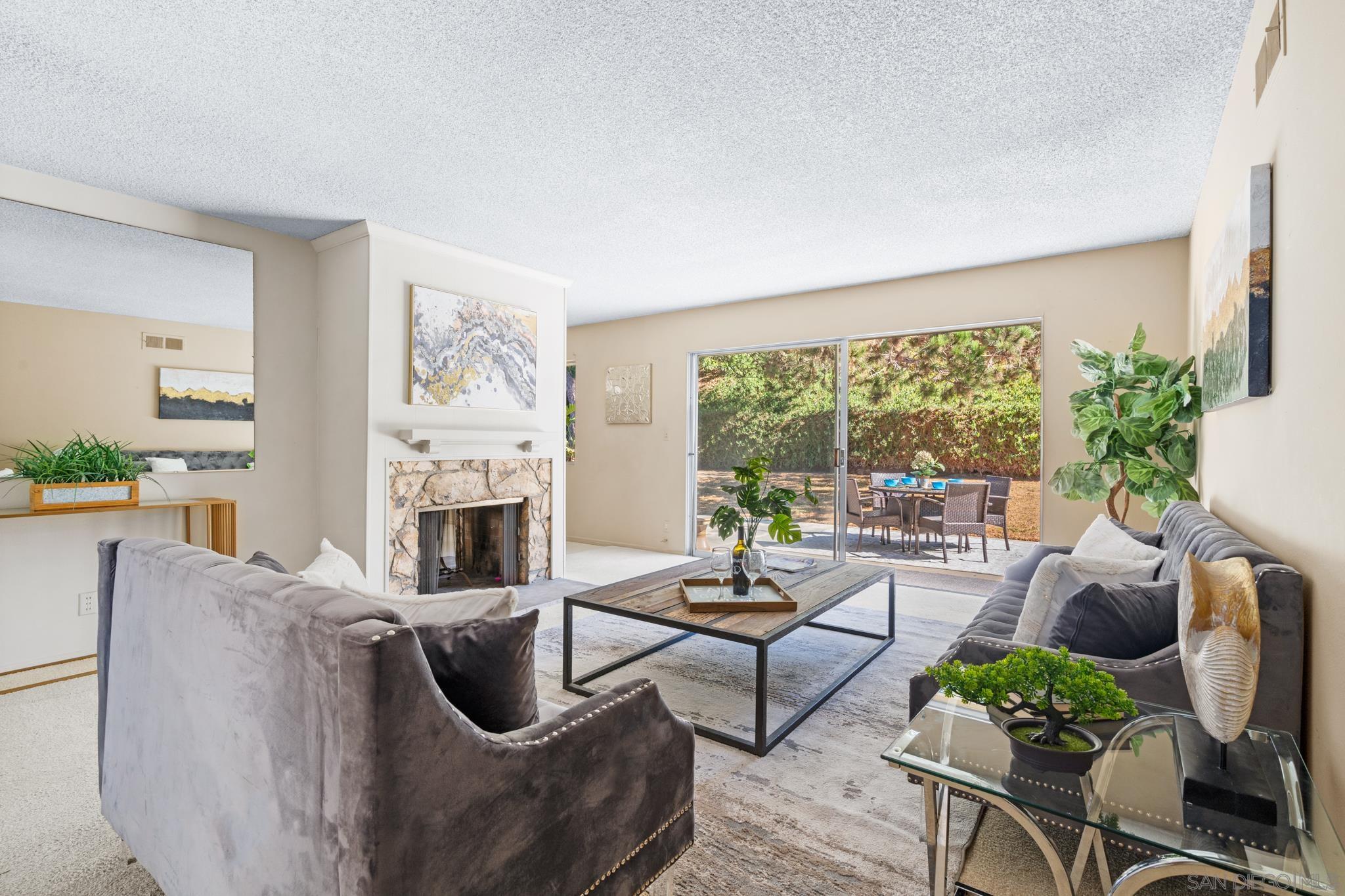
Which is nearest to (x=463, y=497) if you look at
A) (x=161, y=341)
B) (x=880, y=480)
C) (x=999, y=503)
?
(x=161, y=341)

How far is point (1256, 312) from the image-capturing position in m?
1.81

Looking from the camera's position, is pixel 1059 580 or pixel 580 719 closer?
pixel 580 719

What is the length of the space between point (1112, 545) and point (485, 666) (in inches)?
105

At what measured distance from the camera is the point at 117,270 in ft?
11.3

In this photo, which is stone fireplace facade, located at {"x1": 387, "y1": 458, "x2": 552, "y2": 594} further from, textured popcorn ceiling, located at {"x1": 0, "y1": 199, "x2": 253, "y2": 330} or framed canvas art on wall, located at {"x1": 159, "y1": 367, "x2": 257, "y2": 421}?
textured popcorn ceiling, located at {"x1": 0, "y1": 199, "x2": 253, "y2": 330}

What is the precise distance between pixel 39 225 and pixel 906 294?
5349mm

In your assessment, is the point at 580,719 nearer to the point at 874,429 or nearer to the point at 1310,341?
the point at 1310,341

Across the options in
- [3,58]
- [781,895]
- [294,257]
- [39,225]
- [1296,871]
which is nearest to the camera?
[1296,871]

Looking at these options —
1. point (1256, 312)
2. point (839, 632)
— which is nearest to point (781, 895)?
point (1256, 312)

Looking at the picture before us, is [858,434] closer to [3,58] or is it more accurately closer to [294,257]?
[294,257]

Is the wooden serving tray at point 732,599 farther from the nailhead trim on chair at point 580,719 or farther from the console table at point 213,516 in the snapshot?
the console table at point 213,516

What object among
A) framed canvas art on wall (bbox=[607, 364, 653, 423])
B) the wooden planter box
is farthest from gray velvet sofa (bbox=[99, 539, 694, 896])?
framed canvas art on wall (bbox=[607, 364, 653, 423])

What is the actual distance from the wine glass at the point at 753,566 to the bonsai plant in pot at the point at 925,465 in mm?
5368

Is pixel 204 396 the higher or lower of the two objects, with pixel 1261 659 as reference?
higher
